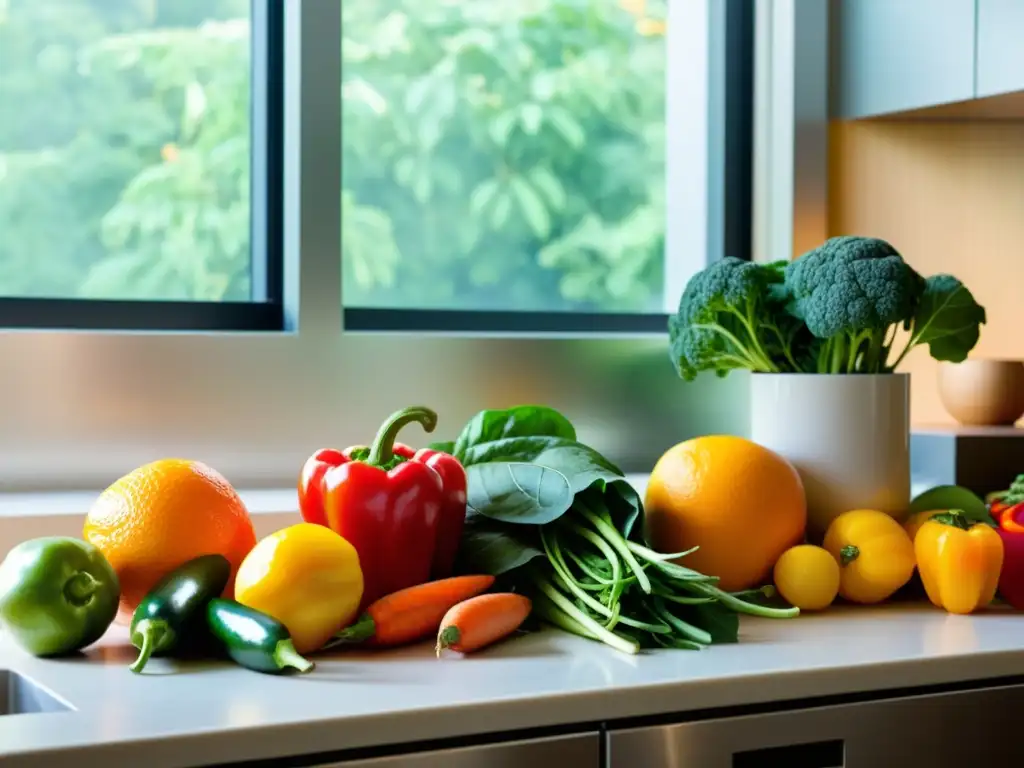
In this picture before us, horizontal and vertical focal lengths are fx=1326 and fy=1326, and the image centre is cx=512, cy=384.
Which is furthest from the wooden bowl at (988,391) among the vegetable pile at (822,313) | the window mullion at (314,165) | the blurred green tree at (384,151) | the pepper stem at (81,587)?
the pepper stem at (81,587)

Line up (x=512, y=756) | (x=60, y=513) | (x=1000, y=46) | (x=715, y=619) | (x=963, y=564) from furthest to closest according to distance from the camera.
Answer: (x=1000, y=46) → (x=60, y=513) → (x=963, y=564) → (x=715, y=619) → (x=512, y=756)

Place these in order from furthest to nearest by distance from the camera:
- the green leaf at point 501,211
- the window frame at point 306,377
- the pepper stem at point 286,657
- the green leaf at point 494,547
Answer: the green leaf at point 501,211 < the window frame at point 306,377 < the green leaf at point 494,547 < the pepper stem at point 286,657

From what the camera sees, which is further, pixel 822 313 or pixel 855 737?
pixel 822 313

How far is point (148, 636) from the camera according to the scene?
1110 mm

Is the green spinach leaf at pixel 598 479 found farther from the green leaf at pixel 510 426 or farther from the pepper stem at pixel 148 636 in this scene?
the pepper stem at pixel 148 636

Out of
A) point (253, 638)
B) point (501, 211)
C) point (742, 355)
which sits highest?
point (501, 211)

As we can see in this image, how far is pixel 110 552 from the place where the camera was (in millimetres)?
A: 1231

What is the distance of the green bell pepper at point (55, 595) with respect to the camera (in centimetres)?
112

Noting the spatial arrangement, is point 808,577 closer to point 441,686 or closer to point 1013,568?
point 1013,568

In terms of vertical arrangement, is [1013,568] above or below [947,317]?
below

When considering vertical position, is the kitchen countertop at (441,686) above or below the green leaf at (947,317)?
below

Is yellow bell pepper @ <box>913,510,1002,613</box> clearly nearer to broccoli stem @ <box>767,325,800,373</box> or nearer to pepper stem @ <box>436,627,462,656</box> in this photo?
broccoli stem @ <box>767,325,800,373</box>

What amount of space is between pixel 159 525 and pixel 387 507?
0.70ft

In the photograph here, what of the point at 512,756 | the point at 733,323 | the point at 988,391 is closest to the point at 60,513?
the point at 512,756
